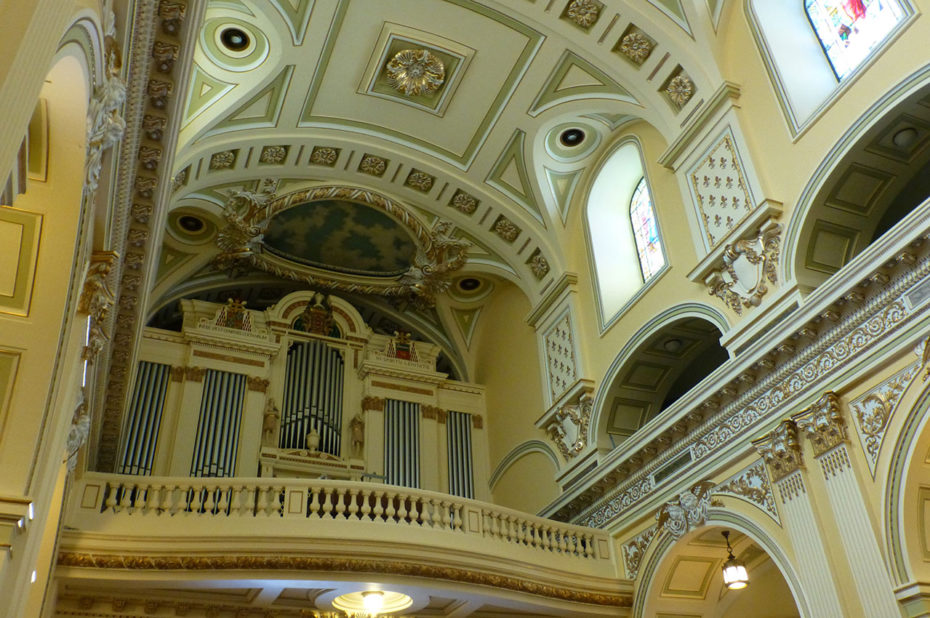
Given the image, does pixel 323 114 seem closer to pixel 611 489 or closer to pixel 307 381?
pixel 307 381

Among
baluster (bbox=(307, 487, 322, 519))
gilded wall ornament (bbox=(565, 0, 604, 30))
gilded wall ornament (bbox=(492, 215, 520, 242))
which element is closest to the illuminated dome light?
baluster (bbox=(307, 487, 322, 519))

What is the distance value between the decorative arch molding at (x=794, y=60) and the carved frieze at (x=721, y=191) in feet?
2.78

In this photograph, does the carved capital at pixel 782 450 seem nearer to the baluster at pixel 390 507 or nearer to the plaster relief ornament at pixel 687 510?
the plaster relief ornament at pixel 687 510

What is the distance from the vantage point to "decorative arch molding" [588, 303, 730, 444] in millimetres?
9836

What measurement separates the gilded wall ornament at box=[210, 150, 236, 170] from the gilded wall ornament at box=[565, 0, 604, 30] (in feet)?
17.3

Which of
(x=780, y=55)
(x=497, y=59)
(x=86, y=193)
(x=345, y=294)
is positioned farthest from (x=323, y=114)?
(x=86, y=193)

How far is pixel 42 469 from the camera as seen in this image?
5656 mm

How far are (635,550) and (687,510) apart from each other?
1203 millimetres

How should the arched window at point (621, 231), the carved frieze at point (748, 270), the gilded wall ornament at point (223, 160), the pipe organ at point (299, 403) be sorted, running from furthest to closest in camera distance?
the pipe organ at point (299, 403), the gilded wall ornament at point (223, 160), the arched window at point (621, 231), the carved frieze at point (748, 270)

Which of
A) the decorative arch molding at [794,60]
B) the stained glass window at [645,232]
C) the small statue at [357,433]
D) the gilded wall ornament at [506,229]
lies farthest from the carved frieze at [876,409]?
the small statue at [357,433]

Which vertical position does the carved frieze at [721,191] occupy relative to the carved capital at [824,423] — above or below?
above

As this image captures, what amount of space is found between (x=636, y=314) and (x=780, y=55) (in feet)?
12.2

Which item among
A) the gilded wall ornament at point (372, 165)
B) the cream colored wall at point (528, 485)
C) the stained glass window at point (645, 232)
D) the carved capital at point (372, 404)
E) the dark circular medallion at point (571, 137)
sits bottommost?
the cream colored wall at point (528, 485)

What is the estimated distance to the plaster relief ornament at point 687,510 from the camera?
374 inches
